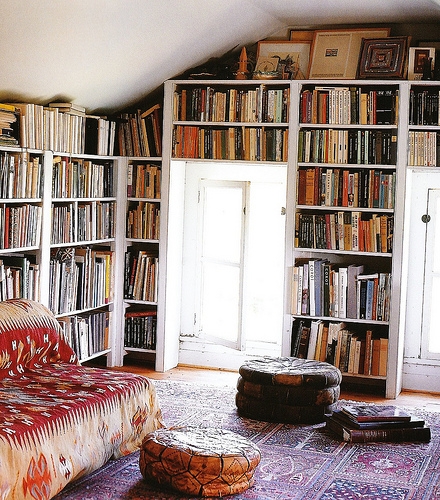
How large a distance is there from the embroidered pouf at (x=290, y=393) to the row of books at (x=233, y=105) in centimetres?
195

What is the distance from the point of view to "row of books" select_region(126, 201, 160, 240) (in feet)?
21.1

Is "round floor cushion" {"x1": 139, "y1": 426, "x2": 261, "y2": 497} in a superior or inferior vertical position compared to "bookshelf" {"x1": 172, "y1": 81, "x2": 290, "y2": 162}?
inferior

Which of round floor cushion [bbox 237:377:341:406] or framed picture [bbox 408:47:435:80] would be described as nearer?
round floor cushion [bbox 237:377:341:406]

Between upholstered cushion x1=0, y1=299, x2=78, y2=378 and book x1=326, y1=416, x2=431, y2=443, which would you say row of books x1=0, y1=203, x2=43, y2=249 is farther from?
book x1=326, y1=416, x2=431, y2=443

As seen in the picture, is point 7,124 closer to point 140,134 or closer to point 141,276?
point 140,134

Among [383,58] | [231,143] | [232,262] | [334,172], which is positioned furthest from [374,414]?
[383,58]

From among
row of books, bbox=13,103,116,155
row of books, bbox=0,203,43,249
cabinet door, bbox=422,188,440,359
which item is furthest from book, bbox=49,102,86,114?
cabinet door, bbox=422,188,440,359

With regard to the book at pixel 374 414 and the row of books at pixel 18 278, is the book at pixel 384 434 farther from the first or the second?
the row of books at pixel 18 278

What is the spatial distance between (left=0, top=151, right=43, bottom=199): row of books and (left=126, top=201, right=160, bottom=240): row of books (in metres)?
1.23

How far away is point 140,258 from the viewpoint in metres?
6.47

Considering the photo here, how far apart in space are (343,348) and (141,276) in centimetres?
162

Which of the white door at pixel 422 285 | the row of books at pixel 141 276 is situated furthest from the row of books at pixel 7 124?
the white door at pixel 422 285

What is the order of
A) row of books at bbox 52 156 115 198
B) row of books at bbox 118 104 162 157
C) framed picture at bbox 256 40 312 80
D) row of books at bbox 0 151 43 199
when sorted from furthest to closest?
row of books at bbox 118 104 162 157 < framed picture at bbox 256 40 312 80 < row of books at bbox 52 156 115 198 < row of books at bbox 0 151 43 199

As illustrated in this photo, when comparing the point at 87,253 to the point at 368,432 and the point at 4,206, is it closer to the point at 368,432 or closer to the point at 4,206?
the point at 4,206
